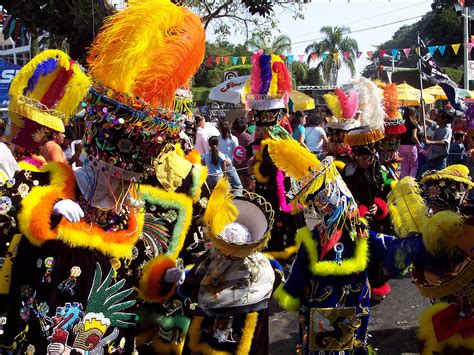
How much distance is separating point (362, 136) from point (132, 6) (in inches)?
136

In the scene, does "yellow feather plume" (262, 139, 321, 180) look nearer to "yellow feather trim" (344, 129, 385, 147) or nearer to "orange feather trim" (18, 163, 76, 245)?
"orange feather trim" (18, 163, 76, 245)

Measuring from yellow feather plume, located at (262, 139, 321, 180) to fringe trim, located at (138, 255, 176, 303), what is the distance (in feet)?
3.99

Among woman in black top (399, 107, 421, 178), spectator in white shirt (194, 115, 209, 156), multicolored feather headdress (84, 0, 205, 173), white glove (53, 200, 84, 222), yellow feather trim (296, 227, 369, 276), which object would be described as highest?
multicolored feather headdress (84, 0, 205, 173)

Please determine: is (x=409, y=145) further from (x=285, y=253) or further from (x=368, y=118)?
(x=285, y=253)

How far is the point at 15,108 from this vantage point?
4176mm

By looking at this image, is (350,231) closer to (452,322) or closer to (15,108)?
(452,322)

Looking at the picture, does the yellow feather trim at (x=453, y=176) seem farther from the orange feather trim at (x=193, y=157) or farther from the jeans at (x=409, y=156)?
the jeans at (x=409, y=156)

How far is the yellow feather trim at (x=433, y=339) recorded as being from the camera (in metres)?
3.20

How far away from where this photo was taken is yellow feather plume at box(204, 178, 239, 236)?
298cm

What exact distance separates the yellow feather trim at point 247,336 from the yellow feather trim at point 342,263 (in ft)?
1.49

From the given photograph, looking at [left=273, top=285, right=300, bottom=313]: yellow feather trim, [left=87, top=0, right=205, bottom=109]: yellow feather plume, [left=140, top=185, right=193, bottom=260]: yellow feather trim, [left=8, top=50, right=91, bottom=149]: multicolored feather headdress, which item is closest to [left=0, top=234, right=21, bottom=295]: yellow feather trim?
[left=87, top=0, right=205, bottom=109]: yellow feather plume

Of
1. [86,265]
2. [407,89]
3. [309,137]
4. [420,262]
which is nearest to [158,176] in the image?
[86,265]

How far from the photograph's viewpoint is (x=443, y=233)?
2896 millimetres

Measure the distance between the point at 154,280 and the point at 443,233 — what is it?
1.46m
